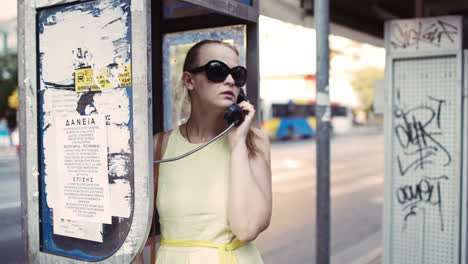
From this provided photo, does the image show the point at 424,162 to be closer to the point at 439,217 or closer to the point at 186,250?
the point at 439,217

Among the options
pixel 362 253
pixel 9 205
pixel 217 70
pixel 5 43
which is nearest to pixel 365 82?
pixel 5 43

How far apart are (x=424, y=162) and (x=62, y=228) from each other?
3.09 metres

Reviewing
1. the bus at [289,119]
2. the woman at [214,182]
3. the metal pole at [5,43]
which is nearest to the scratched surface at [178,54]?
the woman at [214,182]

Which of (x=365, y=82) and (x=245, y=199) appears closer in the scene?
(x=245, y=199)

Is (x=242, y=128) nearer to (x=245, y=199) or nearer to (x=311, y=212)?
(x=245, y=199)

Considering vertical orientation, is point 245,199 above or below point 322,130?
below

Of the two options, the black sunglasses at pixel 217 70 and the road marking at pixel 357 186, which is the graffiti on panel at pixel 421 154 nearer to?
the black sunglasses at pixel 217 70

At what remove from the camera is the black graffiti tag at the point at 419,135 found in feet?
12.4

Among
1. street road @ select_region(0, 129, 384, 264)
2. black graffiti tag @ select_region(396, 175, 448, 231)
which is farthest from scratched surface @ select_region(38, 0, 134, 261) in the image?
street road @ select_region(0, 129, 384, 264)

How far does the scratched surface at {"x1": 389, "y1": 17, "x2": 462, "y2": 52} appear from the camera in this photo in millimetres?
3613

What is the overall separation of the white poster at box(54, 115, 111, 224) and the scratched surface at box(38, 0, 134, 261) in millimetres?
22

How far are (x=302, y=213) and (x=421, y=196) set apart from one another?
4.51 metres

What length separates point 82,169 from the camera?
61.9 inches

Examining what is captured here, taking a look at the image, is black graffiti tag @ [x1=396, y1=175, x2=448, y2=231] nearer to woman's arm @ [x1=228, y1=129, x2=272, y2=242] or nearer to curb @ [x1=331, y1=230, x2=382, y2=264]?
curb @ [x1=331, y1=230, x2=382, y2=264]
